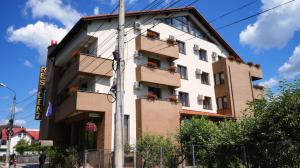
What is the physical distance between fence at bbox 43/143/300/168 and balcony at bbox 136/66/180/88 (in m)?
6.71

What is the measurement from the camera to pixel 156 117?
74.8 feet

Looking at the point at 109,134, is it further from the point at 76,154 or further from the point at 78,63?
the point at 78,63

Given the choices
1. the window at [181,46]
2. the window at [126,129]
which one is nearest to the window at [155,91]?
the window at [126,129]

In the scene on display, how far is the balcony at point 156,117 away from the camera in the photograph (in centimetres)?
2212

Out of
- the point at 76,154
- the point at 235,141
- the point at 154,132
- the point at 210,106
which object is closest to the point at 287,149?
the point at 235,141

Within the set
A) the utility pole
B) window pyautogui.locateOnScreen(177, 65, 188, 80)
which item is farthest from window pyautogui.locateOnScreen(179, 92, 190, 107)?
the utility pole

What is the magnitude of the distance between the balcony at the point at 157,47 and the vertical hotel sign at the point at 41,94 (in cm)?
1233

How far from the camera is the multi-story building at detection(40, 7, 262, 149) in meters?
21.7

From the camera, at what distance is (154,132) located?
72.8 feet

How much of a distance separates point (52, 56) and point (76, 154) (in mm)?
13660

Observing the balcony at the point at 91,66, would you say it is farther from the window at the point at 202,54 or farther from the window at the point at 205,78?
the window at the point at 202,54

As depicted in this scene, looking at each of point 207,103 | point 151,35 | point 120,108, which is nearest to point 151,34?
point 151,35

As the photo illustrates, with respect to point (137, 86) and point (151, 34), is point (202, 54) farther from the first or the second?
point (137, 86)

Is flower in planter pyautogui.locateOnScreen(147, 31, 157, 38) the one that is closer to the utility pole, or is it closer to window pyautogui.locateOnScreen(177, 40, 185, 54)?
window pyautogui.locateOnScreen(177, 40, 185, 54)
